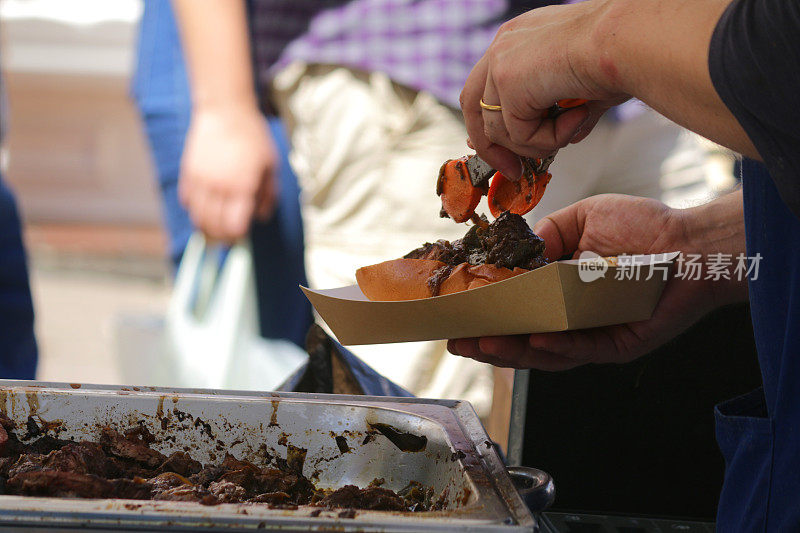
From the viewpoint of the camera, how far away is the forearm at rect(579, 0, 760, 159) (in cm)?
90

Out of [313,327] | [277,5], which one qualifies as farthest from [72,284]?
[313,327]

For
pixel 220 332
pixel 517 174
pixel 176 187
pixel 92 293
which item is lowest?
pixel 92 293

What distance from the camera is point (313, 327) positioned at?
1.59 meters

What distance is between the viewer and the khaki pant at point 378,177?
304cm

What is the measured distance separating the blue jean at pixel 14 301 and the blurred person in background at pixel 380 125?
1093mm

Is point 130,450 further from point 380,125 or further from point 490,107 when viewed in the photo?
point 380,125

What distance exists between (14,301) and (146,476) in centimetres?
168

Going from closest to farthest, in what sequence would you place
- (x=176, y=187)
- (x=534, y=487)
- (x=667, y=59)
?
(x=667, y=59) → (x=534, y=487) → (x=176, y=187)

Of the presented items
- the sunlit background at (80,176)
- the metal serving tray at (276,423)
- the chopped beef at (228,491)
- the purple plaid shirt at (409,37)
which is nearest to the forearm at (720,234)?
the metal serving tray at (276,423)

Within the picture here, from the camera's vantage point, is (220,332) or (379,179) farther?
(220,332)

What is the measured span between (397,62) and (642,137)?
2.94 ft

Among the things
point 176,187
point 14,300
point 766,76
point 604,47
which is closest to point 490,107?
point 604,47

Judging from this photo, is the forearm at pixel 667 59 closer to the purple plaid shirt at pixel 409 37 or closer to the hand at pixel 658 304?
the hand at pixel 658 304

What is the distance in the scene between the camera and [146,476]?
1.20 metres
